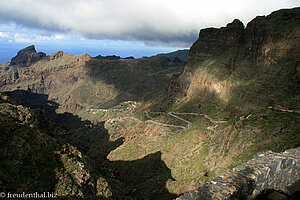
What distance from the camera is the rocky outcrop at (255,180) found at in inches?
411

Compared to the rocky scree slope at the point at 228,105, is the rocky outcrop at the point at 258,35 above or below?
above

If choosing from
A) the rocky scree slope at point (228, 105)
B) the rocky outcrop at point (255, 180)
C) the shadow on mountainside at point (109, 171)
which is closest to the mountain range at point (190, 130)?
the shadow on mountainside at point (109, 171)

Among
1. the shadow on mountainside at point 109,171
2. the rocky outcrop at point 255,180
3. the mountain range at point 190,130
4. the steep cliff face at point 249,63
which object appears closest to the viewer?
the rocky outcrop at point 255,180

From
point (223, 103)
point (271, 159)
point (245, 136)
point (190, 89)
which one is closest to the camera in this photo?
point (271, 159)

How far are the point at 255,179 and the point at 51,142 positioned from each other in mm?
21251

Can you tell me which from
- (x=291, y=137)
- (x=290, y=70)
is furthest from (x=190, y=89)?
(x=291, y=137)

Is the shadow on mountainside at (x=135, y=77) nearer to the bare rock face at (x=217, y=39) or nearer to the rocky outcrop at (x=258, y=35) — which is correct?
the bare rock face at (x=217, y=39)

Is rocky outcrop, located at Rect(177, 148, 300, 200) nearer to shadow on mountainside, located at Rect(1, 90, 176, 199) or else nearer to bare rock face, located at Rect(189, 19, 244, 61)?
shadow on mountainside, located at Rect(1, 90, 176, 199)

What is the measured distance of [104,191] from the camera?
23.5 m

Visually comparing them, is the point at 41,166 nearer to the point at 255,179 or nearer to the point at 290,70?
the point at 255,179

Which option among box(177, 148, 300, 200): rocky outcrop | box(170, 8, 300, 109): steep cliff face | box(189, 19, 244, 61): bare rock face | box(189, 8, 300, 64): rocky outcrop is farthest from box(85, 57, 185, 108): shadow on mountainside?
box(177, 148, 300, 200): rocky outcrop

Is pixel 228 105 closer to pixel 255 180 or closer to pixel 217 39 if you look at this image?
pixel 217 39

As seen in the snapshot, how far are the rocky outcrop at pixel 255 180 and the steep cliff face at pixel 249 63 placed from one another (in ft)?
130

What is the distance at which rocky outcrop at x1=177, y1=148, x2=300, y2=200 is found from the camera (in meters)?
10.4
